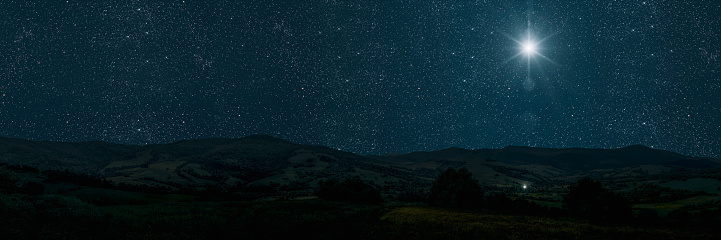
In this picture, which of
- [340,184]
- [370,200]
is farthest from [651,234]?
[340,184]

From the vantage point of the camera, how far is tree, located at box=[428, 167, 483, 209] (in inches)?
3228

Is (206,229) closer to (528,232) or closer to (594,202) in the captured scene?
(528,232)

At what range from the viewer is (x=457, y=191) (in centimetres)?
8375

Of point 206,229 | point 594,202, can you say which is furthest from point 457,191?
point 206,229

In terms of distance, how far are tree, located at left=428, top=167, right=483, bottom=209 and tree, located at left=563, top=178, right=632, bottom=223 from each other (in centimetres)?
2118

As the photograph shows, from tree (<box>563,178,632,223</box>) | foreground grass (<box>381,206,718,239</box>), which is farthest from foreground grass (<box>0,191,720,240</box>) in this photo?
tree (<box>563,178,632,223</box>)

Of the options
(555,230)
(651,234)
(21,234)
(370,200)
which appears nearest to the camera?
(21,234)

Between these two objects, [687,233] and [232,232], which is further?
[232,232]

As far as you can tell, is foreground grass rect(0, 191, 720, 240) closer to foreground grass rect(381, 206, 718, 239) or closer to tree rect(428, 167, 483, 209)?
foreground grass rect(381, 206, 718, 239)

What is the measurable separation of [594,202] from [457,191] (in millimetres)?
30257

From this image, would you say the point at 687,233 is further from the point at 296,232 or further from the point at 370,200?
the point at 370,200

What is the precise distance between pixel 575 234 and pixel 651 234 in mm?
7251

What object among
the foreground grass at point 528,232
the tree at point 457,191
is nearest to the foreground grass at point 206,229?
the foreground grass at point 528,232

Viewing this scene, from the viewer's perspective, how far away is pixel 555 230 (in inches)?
1314
